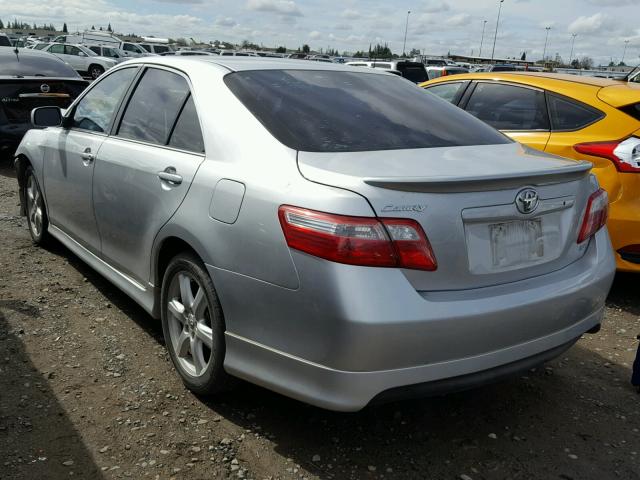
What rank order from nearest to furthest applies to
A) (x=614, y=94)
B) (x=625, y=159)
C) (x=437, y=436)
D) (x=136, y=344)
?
(x=437, y=436) < (x=136, y=344) < (x=625, y=159) < (x=614, y=94)

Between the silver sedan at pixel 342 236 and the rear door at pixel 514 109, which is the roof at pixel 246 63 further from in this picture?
the rear door at pixel 514 109

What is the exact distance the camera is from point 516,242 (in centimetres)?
243

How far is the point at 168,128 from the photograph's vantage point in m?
3.25

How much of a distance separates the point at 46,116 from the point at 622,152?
13.8 ft

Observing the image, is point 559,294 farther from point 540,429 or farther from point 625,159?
point 625,159

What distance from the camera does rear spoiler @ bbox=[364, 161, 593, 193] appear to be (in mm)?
2213

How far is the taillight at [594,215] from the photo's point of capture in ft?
9.07

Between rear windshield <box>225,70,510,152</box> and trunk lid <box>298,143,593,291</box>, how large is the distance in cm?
16

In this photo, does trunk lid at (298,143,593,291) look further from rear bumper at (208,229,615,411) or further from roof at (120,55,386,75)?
roof at (120,55,386,75)

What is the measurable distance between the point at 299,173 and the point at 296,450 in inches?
46.9

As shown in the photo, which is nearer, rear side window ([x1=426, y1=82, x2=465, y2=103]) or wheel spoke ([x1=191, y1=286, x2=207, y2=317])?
wheel spoke ([x1=191, y1=286, x2=207, y2=317])

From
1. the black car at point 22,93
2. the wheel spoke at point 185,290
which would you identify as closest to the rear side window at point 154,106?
the wheel spoke at point 185,290

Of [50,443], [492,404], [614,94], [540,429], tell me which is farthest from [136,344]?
[614,94]

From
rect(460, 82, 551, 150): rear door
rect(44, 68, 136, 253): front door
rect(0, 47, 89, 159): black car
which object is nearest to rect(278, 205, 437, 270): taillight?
rect(44, 68, 136, 253): front door
